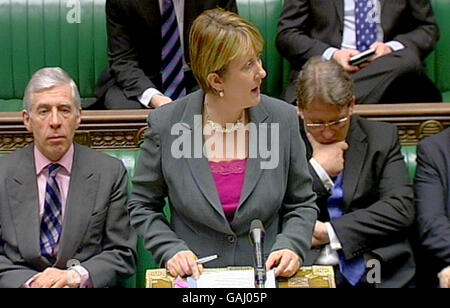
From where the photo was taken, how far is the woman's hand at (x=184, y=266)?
5.76 feet

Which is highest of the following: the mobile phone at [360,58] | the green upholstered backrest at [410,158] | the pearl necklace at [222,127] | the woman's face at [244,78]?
the woman's face at [244,78]

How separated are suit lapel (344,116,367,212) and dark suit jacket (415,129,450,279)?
0.54 feet

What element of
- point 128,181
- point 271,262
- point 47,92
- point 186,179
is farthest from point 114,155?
point 271,262

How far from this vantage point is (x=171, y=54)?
9.89ft

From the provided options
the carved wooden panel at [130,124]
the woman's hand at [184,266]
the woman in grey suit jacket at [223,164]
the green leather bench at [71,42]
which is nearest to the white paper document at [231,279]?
the woman's hand at [184,266]

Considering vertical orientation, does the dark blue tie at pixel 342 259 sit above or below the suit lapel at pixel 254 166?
below

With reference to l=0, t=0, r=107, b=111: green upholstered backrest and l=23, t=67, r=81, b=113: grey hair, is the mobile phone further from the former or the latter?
l=23, t=67, r=81, b=113: grey hair

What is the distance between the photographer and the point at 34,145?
2248mm

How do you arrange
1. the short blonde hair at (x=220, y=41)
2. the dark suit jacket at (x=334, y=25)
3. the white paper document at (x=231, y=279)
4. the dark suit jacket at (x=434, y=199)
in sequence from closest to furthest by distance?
the white paper document at (x=231, y=279)
the short blonde hair at (x=220, y=41)
the dark suit jacket at (x=434, y=199)
the dark suit jacket at (x=334, y=25)

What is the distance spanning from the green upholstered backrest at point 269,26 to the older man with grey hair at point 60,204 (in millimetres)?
1236

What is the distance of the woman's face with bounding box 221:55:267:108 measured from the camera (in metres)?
1.89

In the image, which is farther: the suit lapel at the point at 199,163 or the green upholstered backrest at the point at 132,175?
the green upholstered backrest at the point at 132,175

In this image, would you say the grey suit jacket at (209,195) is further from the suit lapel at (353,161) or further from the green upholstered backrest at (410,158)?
the green upholstered backrest at (410,158)

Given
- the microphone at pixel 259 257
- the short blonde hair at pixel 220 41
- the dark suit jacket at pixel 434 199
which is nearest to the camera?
the microphone at pixel 259 257
